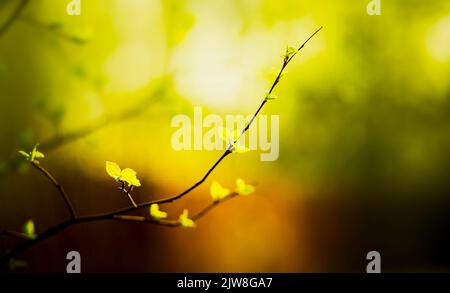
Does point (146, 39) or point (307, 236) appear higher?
point (146, 39)

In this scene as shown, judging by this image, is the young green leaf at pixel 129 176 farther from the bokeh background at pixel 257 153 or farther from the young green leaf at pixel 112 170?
the bokeh background at pixel 257 153

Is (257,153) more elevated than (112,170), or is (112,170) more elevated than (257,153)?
(257,153)

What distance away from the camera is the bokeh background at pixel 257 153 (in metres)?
1.20

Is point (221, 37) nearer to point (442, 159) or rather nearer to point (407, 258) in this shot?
point (442, 159)

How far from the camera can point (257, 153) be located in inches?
52.0

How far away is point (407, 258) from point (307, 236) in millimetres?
364

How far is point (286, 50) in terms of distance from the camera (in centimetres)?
47

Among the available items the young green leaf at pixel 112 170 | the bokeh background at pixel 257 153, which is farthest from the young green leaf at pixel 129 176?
the bokeh background at pixel 257 153

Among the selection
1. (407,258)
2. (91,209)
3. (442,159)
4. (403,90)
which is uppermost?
(403,90)

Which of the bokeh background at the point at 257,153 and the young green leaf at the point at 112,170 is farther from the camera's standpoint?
the bokeh background at the point at 257,153

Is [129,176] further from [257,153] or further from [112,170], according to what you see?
[257,153]

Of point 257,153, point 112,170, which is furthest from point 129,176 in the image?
point 257,153

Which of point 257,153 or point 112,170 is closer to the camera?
point 112,170
